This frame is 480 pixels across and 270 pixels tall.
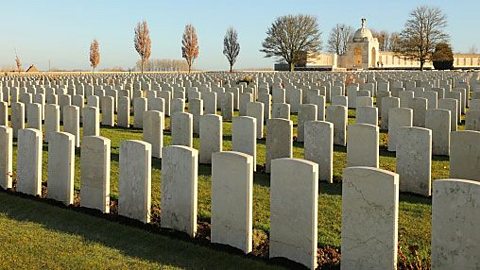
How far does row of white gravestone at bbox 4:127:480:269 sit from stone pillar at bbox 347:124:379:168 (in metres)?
1.08

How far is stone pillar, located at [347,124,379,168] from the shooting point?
21.7 ft

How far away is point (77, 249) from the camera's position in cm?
452

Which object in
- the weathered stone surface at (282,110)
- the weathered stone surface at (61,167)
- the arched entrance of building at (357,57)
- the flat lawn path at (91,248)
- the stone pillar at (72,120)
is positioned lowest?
the flat lawn path at (91,248)

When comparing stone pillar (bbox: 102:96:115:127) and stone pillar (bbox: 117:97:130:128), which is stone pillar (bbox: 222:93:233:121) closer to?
stone pillar (bbox: 117:97:130:128)

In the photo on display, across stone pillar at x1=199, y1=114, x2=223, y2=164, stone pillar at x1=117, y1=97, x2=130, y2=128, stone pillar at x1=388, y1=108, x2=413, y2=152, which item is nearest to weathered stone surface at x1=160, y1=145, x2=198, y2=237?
stone pillar at x1=199, y1=114, x2=223, y2=164

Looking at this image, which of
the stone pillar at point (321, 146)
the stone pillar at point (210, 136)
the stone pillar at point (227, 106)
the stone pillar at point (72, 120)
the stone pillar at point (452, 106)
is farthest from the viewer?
the stone pillar at point (227, 106)

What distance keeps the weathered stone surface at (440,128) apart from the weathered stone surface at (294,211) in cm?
466

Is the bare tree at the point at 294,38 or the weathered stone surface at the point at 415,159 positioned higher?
the bare tree at the point at 294,38

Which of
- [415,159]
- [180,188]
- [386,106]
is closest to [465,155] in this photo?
[415,159]

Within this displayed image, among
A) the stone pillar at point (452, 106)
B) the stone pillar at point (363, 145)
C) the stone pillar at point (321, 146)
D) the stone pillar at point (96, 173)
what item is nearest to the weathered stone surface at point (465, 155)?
the stone pillar at point (363, 145)

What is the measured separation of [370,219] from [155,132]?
16.6 ft

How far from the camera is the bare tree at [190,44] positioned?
2589 inches

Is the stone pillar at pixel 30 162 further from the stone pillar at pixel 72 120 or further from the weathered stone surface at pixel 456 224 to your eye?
the weathered stone surface at pixel 456 224

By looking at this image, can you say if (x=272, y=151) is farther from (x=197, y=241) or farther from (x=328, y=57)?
(x=328, y=57)
